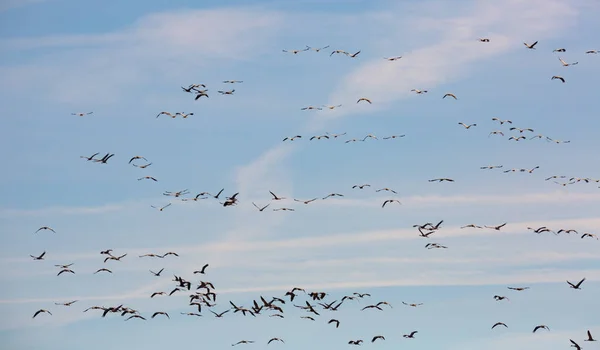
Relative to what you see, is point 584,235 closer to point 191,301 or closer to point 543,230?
point 543,230

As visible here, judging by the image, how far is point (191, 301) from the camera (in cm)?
7856

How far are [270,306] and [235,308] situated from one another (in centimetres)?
288

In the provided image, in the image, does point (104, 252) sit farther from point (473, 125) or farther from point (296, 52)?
point (473, 125)

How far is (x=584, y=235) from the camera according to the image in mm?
83500

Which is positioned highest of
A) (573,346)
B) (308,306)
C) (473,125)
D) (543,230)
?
(473,125)

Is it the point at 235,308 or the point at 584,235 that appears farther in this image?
the point at 584,235

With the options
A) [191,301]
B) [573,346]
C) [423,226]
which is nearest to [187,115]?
[191,301]

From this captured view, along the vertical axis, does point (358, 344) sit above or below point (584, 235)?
below

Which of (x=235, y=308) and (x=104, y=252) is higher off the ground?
(x=104, y=252)

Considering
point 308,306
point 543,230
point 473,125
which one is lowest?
point 308,306

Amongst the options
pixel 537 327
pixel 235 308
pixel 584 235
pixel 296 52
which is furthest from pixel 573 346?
pixel 296 52

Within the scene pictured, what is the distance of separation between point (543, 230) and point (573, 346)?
10758 millimetres

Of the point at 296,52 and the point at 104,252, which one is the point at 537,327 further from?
the point at 104,252

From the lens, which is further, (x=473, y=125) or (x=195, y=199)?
(x=473, y=125)
